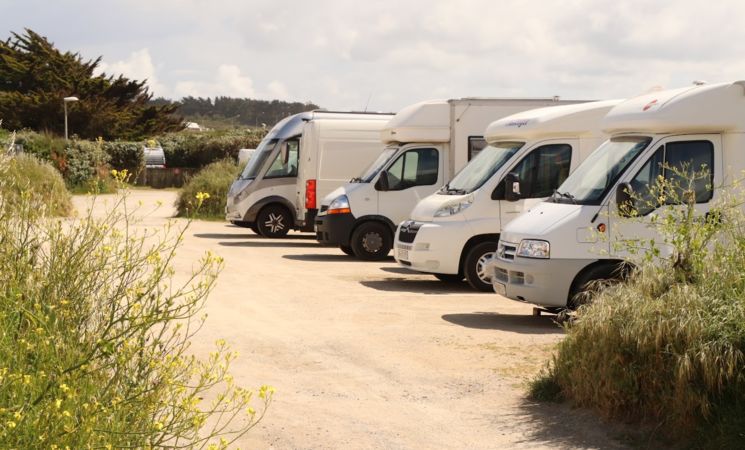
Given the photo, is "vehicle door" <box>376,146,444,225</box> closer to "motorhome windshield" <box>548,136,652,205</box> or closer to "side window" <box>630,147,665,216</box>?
"motorhome windshield" <box>548,136,652,205</box>

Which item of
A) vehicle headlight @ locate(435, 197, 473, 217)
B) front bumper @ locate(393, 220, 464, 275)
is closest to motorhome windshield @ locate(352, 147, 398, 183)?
front bumper @ locate(393, 220, 464, 275)

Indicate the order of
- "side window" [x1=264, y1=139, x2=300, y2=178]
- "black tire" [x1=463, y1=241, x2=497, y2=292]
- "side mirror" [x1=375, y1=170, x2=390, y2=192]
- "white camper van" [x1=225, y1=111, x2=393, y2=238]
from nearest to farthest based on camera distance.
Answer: "black tire" [x1=463, y1=241, x2=497, y2=292], "side mirror" [x1=375, y1=170, x2=390, y2=192], "white camper van" [x1=225, y1=111, x2=393, y2=238], "side window" [x1=264, y1=139, x2=300, y2=178]

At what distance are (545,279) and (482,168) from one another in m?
4.17

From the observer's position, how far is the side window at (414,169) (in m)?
20.6

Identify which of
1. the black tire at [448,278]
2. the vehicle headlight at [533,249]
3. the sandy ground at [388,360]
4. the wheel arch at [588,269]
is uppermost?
the vehicle headlight at [533,249]

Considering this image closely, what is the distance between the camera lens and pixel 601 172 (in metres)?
13.0

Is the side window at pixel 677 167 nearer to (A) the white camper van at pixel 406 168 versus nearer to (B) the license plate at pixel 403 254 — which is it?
(B) the license plate at pixel 403 254

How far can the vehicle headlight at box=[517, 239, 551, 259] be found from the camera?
12.8 m

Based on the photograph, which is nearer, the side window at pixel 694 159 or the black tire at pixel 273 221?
the side window at pixel 694 159

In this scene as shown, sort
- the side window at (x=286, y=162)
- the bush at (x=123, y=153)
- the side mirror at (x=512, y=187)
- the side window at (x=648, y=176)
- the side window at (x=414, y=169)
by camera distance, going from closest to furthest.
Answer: the side window at (x=648, y=176)
the side mirror at (x=512, y=187)
the side window at (x=414, y=169)
the side window at (x=286, y=162)
the bush at (x=123, y=153)

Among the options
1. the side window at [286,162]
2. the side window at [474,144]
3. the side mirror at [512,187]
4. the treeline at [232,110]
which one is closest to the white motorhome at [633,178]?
the side mirror at [512,187]

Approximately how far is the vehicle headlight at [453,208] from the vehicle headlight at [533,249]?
3367mm

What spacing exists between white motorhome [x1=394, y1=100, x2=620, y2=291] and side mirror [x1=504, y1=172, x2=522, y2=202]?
0.01 meters

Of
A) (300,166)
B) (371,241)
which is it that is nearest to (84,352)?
(371,241)
